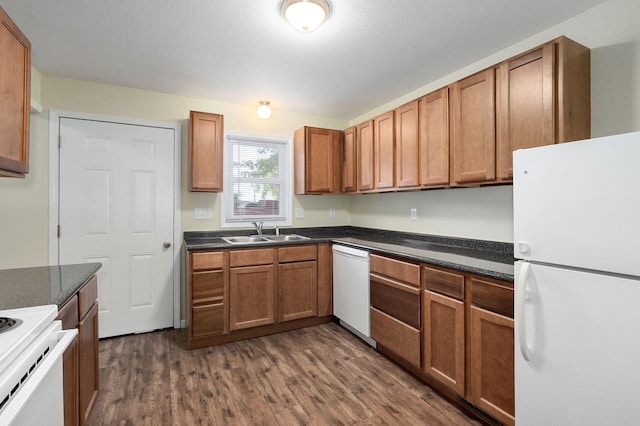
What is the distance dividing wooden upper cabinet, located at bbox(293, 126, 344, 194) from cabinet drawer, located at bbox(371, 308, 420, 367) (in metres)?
1.57

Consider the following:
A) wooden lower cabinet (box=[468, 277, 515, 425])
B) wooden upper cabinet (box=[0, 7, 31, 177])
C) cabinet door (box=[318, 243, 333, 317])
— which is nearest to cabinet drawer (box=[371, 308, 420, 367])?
wooden lower cabinet (box=[468, 277, 515, 425])

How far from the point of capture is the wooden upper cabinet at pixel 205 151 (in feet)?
10.1

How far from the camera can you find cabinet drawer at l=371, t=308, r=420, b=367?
2252 millimetres

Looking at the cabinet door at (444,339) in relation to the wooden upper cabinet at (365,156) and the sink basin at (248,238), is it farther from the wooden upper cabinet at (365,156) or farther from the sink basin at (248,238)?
the sink basin at (248,238)

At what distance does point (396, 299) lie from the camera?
243 cm

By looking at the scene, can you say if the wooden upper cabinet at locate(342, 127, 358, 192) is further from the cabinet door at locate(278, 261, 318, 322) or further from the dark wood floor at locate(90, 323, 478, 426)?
the dark wood floor at locate(90, 323, 478, 426)

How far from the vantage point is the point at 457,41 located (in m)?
2.23

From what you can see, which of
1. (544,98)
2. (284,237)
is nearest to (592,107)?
(544,98)

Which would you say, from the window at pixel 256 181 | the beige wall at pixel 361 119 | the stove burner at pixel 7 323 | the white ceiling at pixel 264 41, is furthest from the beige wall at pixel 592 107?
the stove burner at pixel 7 323

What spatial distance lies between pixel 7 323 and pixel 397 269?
2.13 metres

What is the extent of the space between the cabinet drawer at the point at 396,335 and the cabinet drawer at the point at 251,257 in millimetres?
1091

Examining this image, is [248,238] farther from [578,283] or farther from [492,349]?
[578,283]

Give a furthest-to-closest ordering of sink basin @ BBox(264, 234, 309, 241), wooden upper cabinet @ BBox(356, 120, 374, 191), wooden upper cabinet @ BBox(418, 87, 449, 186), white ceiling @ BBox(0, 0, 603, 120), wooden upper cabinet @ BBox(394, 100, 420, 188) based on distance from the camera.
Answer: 1. sink basin @ BBox(264, 234, 309, 241)
2. wooden upper cabinet @ BBox(356, 120, 374, 191)
3. wooden upper cabinet @ BBox(394, 100, 420, 188)
4. wooden upper cabinet @ BBox(418, 87, 449, 186)
5. white ceiling @ BBox(0, 0, 603, 120)

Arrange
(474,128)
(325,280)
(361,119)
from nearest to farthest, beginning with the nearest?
(474,128) → (325,280) → (361,119)
